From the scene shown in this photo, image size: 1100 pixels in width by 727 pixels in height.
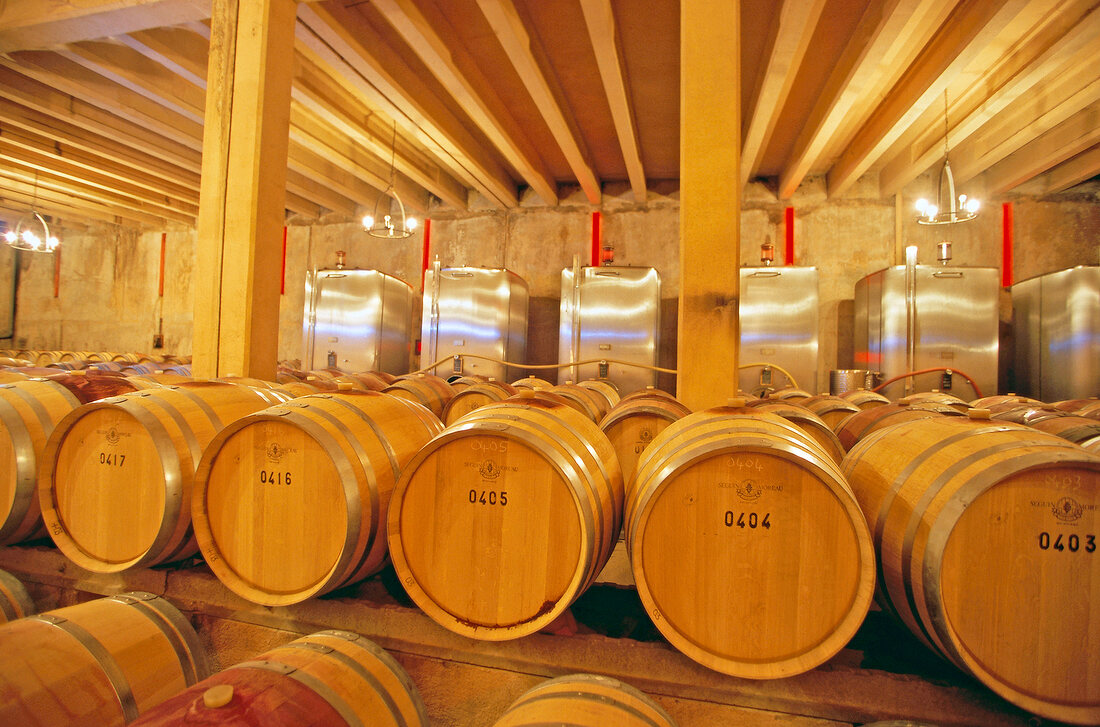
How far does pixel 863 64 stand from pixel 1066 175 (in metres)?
4.59

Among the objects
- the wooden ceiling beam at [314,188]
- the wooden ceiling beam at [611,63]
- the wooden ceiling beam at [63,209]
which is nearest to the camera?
the wooden ceiling beam at [611,63]

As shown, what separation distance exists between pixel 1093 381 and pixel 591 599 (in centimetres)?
Answer: 748

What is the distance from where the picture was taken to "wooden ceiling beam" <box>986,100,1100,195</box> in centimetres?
562

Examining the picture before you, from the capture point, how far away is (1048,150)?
20.1 ft

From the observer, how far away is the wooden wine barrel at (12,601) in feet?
5.65

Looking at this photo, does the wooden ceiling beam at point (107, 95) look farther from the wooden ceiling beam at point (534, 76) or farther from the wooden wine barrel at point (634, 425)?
the wooden wine barrel at point (634, 425)

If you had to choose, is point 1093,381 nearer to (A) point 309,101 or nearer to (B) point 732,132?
(B) point 732,132

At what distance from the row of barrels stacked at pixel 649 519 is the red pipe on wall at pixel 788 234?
22.9ft

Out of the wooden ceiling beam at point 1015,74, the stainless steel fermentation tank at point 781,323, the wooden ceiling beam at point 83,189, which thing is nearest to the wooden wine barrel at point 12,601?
the stainless steel fermentation tank at point 781,323

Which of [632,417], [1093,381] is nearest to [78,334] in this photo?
[632,417]

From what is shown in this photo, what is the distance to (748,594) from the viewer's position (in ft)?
4.73

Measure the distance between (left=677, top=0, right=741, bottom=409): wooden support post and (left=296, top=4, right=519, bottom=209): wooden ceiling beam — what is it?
3245mm

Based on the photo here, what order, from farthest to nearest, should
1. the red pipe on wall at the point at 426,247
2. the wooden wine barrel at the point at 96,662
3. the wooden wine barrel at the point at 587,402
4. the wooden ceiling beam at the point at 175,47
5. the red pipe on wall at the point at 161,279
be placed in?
1. the red pipe on wall at the point at 161,279
2. the red pipe on wall at the point at 426,247
3. the wooden ceiling beam at the point at 175,47
4. the wooden wine barrel at the point at 587,402
5. the wooden wine barrel at the point at 96,662

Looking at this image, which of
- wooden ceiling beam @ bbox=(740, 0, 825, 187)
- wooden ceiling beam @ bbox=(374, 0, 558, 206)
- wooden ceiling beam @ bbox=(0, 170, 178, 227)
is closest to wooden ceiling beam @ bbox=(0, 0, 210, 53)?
wooden ceiling beam @ bbox=(374, 0, 558, 206)
